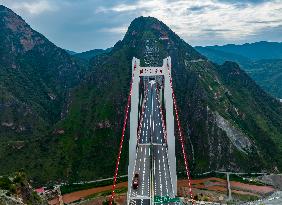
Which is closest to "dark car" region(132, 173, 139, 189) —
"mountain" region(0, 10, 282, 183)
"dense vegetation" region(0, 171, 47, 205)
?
"dense vegetation" region(0, 171, 47, 205)

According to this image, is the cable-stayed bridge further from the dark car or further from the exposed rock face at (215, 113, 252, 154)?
the exposed rock face at (215, 113, 252, 154)

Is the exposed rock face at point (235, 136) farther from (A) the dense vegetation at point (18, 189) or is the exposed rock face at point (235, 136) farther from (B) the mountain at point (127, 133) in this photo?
(A) the dense vegetation at point (18, 189)

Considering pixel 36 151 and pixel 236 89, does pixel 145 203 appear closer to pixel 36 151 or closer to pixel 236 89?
pixel 36 151

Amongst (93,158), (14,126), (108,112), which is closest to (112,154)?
(93,158)

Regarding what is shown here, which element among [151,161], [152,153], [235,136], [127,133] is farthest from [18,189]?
[235,136]

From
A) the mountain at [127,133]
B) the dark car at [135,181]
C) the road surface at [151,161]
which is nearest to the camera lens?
the road surface at [151,161]

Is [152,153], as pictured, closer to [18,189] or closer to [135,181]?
[135,181]

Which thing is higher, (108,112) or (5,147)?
(108,112)

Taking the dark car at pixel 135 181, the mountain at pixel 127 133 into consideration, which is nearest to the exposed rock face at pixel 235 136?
the mountain at pixel 127 133
